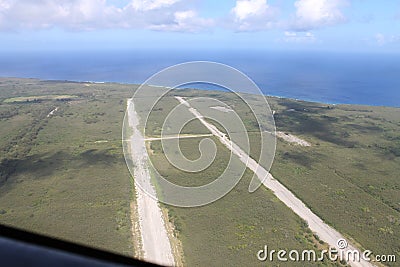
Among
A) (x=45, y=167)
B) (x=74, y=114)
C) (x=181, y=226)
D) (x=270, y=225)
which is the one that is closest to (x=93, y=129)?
(x=74, y=114)

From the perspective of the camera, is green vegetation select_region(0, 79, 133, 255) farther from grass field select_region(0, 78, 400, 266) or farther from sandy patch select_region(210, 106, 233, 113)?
sandy patch select_region(210, 106, 233, 113)

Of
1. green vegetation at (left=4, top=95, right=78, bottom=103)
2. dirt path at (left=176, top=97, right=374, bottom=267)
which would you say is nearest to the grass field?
dirt path at (left=176, top=97, right=374, bottom=267)

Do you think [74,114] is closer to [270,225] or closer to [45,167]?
[45,167]

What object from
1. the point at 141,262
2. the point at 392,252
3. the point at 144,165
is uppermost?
the point at 141,262

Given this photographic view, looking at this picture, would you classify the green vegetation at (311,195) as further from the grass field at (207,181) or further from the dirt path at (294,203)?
the dirt path at (294,203)

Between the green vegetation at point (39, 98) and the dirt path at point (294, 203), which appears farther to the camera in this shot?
the green vegetation at point (39, 98)

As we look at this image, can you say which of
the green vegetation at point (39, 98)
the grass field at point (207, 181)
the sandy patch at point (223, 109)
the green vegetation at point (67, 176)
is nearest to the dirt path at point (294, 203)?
the grass field at point (207, 181)

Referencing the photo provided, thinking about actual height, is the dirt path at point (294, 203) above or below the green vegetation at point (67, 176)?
below
